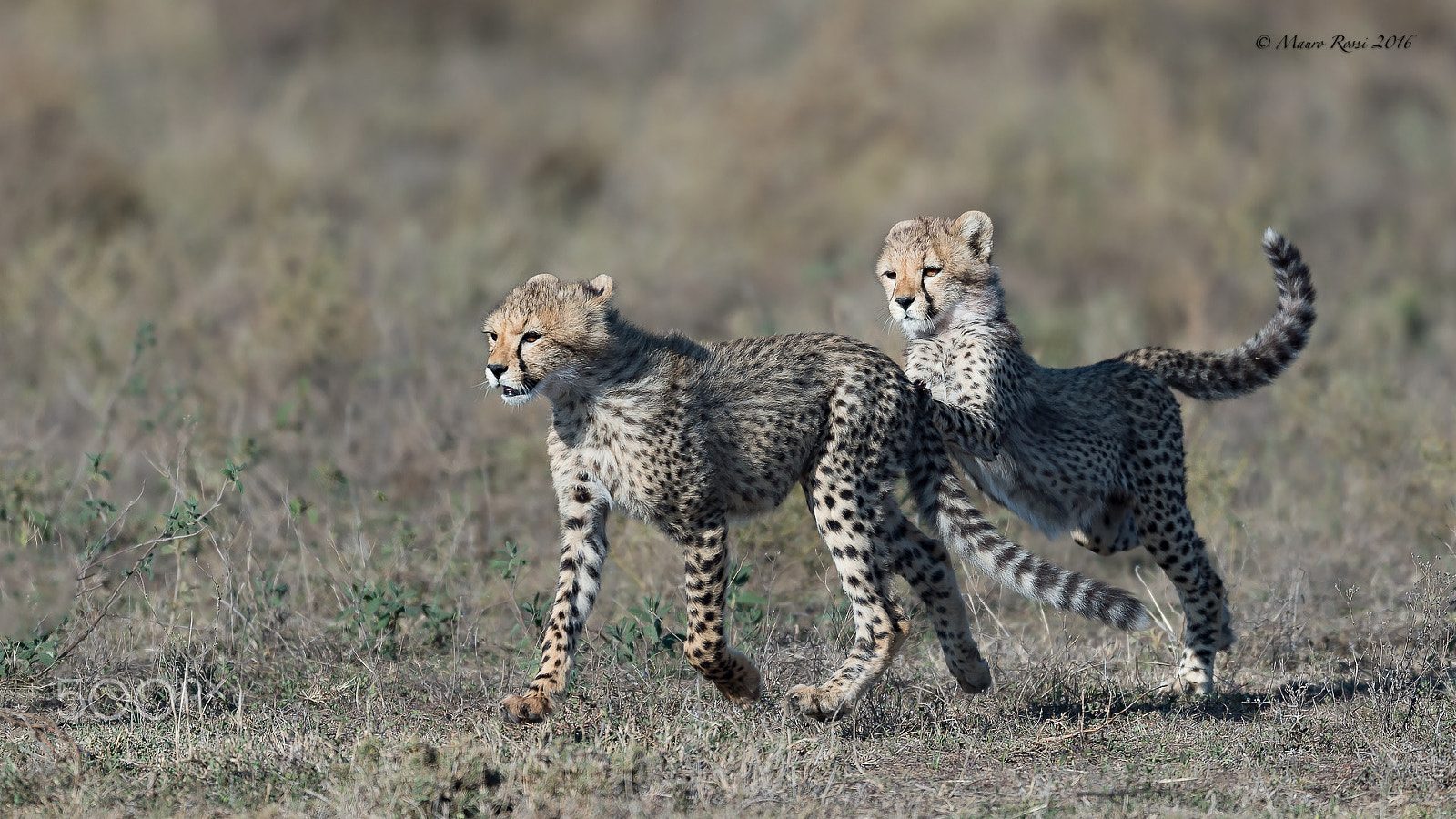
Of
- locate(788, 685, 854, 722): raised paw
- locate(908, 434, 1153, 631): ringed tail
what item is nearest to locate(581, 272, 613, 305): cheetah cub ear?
locate(908, 434, 1153, 631): ringed tail

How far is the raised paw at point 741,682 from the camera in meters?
4.70

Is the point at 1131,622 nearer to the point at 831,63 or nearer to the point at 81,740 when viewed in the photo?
the point at 81,740

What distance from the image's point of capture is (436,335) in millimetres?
8789

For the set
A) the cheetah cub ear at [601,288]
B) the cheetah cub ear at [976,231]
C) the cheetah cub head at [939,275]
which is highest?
the cheetah cub ear at [976,231]

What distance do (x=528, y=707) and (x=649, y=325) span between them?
535 centimetres

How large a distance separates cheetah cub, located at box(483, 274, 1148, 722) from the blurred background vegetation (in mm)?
683

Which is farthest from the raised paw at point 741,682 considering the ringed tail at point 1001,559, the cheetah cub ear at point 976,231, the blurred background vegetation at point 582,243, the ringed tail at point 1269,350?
the ringed tail at point 1269,350

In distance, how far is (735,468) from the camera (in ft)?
16.1

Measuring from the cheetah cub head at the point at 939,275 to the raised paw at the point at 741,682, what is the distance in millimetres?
1484

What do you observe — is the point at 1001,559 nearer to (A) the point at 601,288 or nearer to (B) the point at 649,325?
(A) the point at 601,288

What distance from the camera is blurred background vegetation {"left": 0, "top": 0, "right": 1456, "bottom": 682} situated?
20.8 feet

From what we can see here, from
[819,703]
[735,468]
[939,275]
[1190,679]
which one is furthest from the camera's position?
[939,275]

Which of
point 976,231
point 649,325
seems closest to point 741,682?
point 976,231

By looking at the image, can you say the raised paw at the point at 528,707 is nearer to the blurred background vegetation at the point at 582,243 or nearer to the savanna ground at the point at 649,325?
the savanna ground at the point at 649,325
